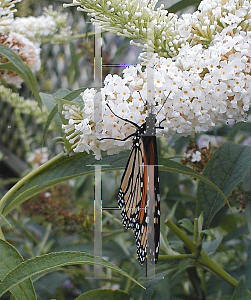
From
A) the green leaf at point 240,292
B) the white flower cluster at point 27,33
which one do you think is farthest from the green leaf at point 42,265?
the white flower cluster at point 27,33

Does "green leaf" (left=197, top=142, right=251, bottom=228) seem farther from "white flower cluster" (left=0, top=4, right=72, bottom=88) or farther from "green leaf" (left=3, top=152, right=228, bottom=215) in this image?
"white flower cluster" (left=0, top=4, right=72, bottom=88)

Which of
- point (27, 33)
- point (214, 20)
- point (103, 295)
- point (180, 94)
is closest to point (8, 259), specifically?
point (103, 295)

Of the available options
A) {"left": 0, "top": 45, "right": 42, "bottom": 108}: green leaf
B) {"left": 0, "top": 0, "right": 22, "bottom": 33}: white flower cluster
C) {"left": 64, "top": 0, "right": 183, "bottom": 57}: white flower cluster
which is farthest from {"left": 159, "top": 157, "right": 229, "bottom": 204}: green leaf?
{"left": 0, "top": 0, "right": 22, "bottom": 33}: white flower cluster

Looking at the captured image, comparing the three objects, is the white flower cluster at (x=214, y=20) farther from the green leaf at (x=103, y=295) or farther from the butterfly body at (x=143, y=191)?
the green leaf at (x=103, y=295)

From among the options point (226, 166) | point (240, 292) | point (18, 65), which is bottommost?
point (240, 292)

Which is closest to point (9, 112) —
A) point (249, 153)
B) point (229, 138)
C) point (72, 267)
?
point (72, 267)

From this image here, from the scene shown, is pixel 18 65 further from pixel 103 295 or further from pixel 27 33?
pixel 103 295
